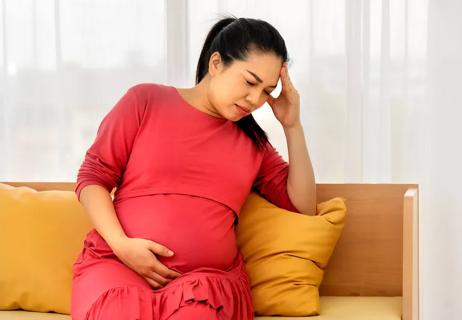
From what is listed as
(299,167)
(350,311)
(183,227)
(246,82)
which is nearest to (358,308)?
(350,311)

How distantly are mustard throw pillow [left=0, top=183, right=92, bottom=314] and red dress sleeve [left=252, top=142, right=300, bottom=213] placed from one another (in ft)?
1.47

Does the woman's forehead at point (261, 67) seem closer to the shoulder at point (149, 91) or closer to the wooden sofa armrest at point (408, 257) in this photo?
the shoulder at point (149, 91)

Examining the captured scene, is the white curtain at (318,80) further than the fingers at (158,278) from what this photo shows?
Yes

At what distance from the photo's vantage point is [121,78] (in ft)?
7.82

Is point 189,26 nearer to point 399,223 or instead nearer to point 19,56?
point 19,56

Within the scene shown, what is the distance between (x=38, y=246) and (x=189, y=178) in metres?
0.43

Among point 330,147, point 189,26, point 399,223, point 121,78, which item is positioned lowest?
point 399,223

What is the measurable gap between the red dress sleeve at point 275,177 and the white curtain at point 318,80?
13.2 inches

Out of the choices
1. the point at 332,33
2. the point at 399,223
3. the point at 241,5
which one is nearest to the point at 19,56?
the point at 241,5

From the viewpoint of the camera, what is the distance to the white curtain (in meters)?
2.17

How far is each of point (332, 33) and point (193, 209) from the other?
75 centimetres

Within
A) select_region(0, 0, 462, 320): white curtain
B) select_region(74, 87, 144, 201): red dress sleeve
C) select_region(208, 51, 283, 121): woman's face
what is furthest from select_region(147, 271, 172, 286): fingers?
select_region(0, 0, 462, 320): white curtain

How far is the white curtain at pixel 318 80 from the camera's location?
2.17 metres

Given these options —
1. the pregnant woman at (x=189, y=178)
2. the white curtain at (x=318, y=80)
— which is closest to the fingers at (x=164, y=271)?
the pregnant woman at (x=189, y=178)
